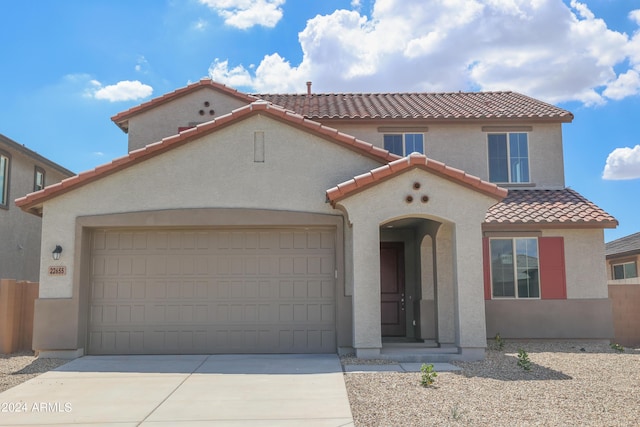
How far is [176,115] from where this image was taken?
57.9ft

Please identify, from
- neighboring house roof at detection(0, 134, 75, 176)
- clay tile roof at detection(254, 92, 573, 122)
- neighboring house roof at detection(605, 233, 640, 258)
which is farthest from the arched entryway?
neighboring house roof at detection(605, 233, 640, 258)

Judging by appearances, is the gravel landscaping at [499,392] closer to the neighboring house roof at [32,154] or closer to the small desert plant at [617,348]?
the small desert plant at [617,348]

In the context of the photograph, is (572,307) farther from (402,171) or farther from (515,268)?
(402,171)

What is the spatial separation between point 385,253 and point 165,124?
25.2 ft

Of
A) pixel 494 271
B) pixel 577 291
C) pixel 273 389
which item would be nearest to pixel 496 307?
pixel 494 271

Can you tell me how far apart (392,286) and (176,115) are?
8150 mm

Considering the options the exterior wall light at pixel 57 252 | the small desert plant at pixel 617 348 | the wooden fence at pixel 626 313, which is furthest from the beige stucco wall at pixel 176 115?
the small desert plant at pixel 617 348

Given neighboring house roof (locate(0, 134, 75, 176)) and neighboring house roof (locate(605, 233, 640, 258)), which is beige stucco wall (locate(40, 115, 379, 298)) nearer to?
neighboring house roof (locate(0, 134, 75, 176))

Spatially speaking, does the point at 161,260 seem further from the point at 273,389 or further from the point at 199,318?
the point at 273,389

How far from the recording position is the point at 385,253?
49.7 ft

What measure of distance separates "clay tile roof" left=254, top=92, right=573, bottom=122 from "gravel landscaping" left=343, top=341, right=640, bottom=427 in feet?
24.6

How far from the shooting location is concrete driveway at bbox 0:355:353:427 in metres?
7.27

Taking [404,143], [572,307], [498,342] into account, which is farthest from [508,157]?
[498,342]

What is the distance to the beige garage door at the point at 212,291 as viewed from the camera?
1194 centimetres
